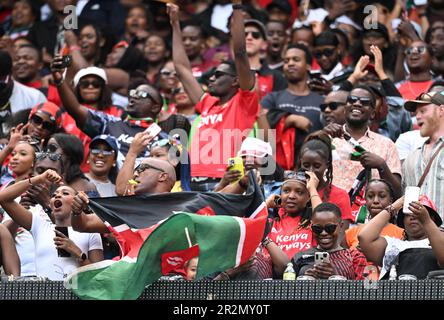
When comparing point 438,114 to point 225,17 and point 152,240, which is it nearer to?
point 152,240

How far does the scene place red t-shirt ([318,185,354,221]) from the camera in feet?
41.1

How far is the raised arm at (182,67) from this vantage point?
48.7ft

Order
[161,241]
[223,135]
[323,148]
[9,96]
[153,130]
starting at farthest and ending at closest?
[9,96] → [223,135] → [153,130] → [323,148] → [161,241]

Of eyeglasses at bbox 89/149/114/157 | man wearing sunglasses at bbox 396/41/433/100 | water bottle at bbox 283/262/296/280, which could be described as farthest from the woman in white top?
man wearing sunglasses at bbox 396/41/433/100

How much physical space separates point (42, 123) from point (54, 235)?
2.72 meters

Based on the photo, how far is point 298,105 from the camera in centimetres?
1516

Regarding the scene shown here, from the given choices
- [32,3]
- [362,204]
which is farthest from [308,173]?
[32,3]

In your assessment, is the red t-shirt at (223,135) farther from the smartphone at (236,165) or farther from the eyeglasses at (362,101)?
the smartphone at (236,165)

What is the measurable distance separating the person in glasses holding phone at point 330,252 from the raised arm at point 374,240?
236 mm

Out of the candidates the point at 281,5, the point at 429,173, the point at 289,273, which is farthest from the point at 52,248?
the point at 281,5

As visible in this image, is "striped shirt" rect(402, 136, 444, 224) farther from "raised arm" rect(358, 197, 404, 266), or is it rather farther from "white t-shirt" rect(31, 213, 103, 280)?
"white t-shirt" rect(31, 213, 103, 280)

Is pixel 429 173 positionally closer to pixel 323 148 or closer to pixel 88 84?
pixel 323 148

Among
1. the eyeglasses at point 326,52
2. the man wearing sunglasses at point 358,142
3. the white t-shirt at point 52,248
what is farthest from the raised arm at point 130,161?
the eyeglasses at point 326,52

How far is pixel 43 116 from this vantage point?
14.6 metres
